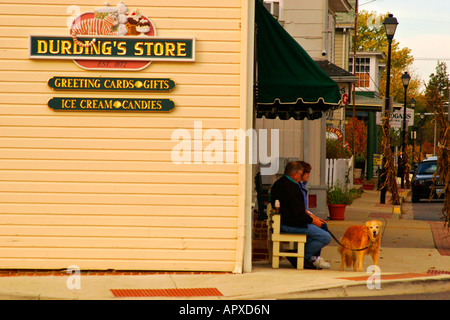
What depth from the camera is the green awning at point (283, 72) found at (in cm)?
971

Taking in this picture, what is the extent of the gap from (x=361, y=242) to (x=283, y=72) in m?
2.63

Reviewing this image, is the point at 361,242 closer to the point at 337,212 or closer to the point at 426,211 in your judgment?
the point at 337,212

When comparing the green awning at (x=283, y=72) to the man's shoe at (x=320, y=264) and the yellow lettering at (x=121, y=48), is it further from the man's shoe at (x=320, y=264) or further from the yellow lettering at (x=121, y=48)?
the man's shoe at (x=320, y=264)

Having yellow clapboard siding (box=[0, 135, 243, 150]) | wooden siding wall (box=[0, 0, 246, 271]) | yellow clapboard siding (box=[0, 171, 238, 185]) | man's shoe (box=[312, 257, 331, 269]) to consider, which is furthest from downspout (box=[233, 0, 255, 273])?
man's shoe (box=[312, 257, 331, 269])

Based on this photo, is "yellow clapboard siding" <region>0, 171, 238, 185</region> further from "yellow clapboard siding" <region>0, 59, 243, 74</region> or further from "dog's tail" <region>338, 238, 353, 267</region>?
"dog's tail" <region>338, 238, 353, 267</region>

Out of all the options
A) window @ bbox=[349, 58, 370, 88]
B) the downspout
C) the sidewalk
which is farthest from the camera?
window @ bbox=[349, 58, 370, 88]

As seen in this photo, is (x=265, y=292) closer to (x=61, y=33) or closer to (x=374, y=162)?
(x=61, y=33)

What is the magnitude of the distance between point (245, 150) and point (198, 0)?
2047mm

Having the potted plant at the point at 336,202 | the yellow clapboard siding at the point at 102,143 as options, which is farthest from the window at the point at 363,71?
the yellow clapboard siding at the point at 102,143

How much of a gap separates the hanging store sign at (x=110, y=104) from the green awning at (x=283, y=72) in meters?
1.56

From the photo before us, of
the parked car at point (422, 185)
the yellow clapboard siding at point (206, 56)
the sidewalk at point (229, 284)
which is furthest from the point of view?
the parked car at point (422, 185)

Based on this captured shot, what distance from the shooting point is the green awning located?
971cm

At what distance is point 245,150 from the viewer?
29.4ft

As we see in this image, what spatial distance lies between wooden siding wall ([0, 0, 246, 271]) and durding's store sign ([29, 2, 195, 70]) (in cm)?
19
